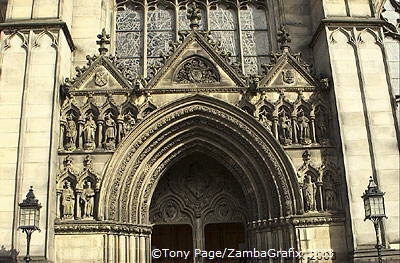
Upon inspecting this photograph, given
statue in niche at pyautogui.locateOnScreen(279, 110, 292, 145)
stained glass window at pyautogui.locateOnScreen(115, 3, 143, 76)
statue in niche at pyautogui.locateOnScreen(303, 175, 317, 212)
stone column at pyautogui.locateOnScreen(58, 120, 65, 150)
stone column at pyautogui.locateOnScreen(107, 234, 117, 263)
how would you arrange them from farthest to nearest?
1. stained glass window at pyautogui.locateOnScreen(115, 3, 143, 76)
2. statue in niche at pyautogui.locateOnScreen(279, 110, 292, 145)
3. stone column at pyautogui.locateOnScreen(58, 120, 65, 150)
4. statue in niche at pyautogui.locateOnScreen(303, 175, 317, 212)
5. stone column at pyautogui.locateOnScreen(107, 234, 117, 263)

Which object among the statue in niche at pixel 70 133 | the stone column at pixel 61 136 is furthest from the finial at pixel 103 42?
the stone column at pixel 61 136

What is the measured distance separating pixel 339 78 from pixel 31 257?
9714 mm

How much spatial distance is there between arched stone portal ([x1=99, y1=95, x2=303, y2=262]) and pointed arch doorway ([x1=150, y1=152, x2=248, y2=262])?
2.34 ft

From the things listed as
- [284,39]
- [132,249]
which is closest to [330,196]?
[284,39]

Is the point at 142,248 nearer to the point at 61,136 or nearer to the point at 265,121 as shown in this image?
the point at 61,136

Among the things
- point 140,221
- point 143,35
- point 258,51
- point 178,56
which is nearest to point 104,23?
point 143,35

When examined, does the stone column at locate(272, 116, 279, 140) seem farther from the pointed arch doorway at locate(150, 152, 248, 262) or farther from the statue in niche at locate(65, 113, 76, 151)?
the statue in niche at locate(65, 113, 76, 151)

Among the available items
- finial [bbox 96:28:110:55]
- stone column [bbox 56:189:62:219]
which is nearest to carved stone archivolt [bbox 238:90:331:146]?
finial [bbox 96:28:110:55]

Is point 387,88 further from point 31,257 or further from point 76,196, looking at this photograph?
point 31,257

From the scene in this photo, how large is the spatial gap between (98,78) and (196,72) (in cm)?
290

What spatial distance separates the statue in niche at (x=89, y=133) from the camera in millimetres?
14164

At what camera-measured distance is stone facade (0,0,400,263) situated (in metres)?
13.4

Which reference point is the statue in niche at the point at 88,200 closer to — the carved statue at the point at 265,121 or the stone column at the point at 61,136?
the stone column at the point at 61,136

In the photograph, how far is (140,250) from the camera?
46.1 ft
